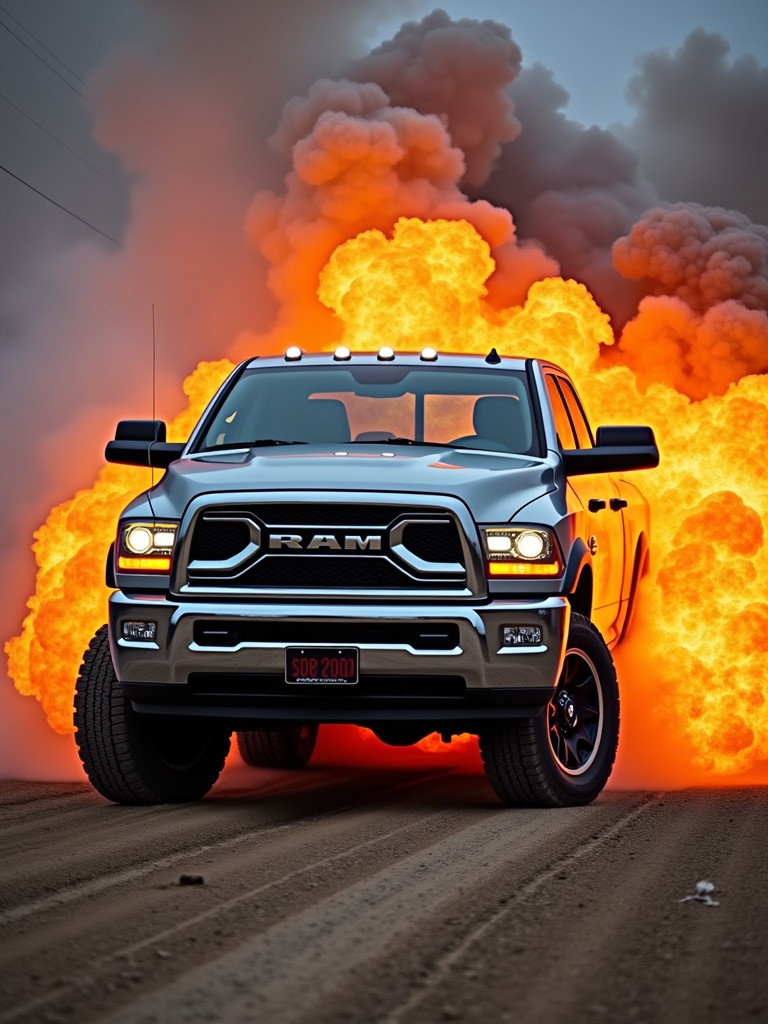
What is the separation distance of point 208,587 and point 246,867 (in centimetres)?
169

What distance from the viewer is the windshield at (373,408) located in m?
9.02

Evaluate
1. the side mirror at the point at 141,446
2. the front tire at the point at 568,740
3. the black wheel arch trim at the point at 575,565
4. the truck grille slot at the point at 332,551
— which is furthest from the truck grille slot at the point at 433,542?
the side mirror at the point at 141,446

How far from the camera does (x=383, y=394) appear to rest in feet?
30.5

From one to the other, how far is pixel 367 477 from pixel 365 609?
61 cm

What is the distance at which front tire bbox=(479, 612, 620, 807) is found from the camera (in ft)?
26.2

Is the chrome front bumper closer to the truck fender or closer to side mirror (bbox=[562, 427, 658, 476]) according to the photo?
the truck fender

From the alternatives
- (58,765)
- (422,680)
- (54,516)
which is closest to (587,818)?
(422,680)

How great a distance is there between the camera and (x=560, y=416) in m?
9.52

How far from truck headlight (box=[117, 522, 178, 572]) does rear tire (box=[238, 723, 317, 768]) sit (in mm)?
3158

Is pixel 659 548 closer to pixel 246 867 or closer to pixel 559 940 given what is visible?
pixel 246 867

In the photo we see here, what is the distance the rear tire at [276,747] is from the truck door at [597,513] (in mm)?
2227

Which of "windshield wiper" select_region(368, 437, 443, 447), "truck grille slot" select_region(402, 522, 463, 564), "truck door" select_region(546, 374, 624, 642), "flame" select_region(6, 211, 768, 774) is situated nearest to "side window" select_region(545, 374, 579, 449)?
"truck door" select_region(546, 374, 624, 642)

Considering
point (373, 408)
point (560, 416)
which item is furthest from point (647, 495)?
point (373, 408)

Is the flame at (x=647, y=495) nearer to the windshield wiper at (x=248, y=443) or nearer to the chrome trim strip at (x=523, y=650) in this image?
the windshield wiper at (x=248, y=443)
